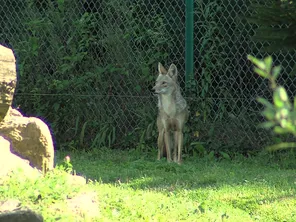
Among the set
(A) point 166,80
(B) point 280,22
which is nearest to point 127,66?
(A) point 166,80

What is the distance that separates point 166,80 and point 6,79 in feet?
10.8

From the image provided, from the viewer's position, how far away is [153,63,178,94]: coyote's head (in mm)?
8125

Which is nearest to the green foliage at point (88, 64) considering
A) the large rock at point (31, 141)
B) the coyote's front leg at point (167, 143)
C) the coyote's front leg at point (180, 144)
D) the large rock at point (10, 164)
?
the coyote's front leg at point (167, 143)

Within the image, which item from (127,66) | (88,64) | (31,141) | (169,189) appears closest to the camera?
(31,141)

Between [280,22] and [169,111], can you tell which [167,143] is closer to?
[169,111]

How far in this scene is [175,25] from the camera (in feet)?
28.4

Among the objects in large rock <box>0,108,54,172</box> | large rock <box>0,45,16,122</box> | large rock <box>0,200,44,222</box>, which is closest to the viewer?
large rock <box>0,200,44,222</box>

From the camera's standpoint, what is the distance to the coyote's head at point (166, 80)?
26.7ft

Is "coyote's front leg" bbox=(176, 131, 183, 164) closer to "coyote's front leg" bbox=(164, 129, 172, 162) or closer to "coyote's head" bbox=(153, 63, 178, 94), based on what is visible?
"coyote's front leg" bbox=(164, 129, 172, 162)

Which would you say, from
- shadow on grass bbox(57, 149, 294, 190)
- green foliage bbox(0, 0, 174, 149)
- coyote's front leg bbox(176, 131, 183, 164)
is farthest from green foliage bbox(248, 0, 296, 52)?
green foliage bbox(0, 0, 174, 149)

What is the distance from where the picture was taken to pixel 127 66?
8.89 metres

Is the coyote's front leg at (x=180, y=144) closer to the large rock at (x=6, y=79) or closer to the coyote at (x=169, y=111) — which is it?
the coyote at (x=169, y=111)

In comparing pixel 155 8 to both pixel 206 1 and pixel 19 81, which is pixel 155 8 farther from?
pixel 19 81

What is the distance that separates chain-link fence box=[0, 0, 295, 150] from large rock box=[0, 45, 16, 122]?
3531 millimetres
